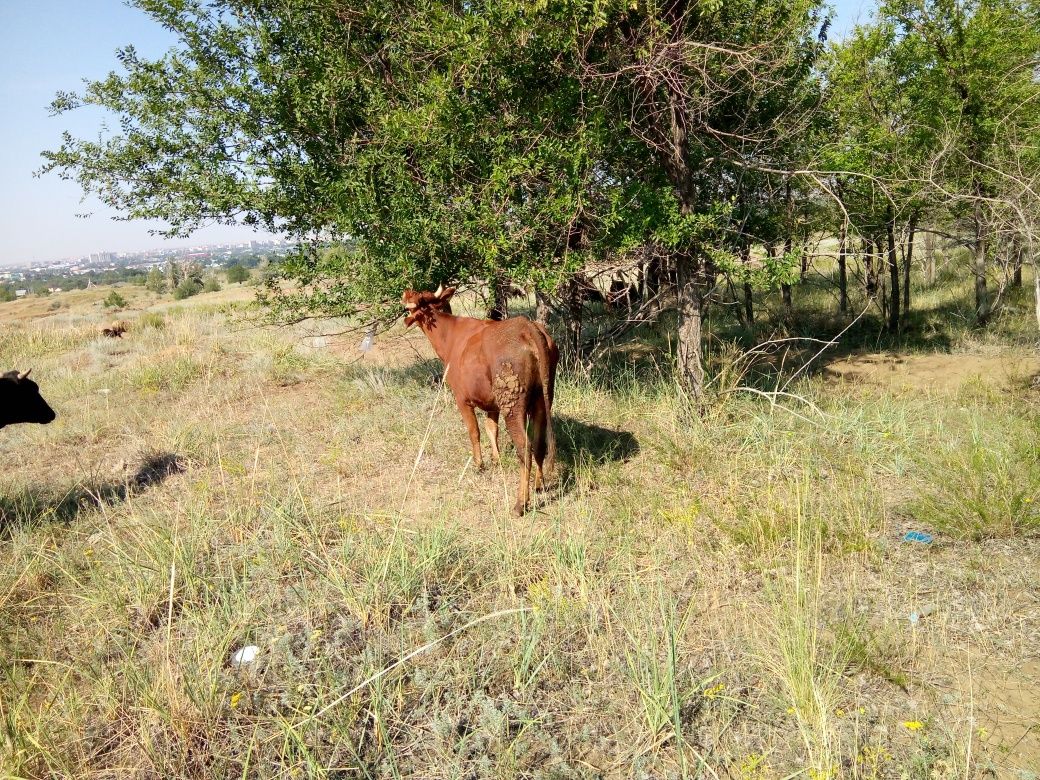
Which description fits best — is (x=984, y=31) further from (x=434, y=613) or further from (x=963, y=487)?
(x=434, y=613)

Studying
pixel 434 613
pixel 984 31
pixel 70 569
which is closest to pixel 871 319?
pixel 984 31

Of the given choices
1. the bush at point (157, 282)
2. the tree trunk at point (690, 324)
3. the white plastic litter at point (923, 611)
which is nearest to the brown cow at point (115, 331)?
the tree trunk at point (690, 324)

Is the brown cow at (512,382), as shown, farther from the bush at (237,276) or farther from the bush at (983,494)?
the bush at (237,276)

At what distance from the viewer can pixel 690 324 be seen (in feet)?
26.5

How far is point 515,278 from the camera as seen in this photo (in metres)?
7.43

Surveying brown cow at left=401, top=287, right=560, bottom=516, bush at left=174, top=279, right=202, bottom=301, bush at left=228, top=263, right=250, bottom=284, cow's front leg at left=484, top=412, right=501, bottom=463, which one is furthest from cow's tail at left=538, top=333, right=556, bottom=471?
bush at left=228, top=263, right=250, bottom=284

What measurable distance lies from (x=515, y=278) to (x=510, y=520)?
313cm

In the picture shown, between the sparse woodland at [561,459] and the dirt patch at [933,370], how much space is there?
0.32 feet

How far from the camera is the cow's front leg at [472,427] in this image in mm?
6547

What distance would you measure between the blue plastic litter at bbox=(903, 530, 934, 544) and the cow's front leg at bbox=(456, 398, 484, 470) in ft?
12.4

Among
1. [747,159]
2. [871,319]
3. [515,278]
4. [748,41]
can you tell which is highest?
[748,41]

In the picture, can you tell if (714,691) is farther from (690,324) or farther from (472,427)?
(690,324)

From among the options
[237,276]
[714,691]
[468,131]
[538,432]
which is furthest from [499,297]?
[237,276]

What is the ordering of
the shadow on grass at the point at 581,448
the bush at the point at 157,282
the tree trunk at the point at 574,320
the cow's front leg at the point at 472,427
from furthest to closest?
the bush at the point at 157,282, the tree trunk at the point at 574,320, the cow's front leg at the point at 472,427, the shadow on grass at the point at 581,448
